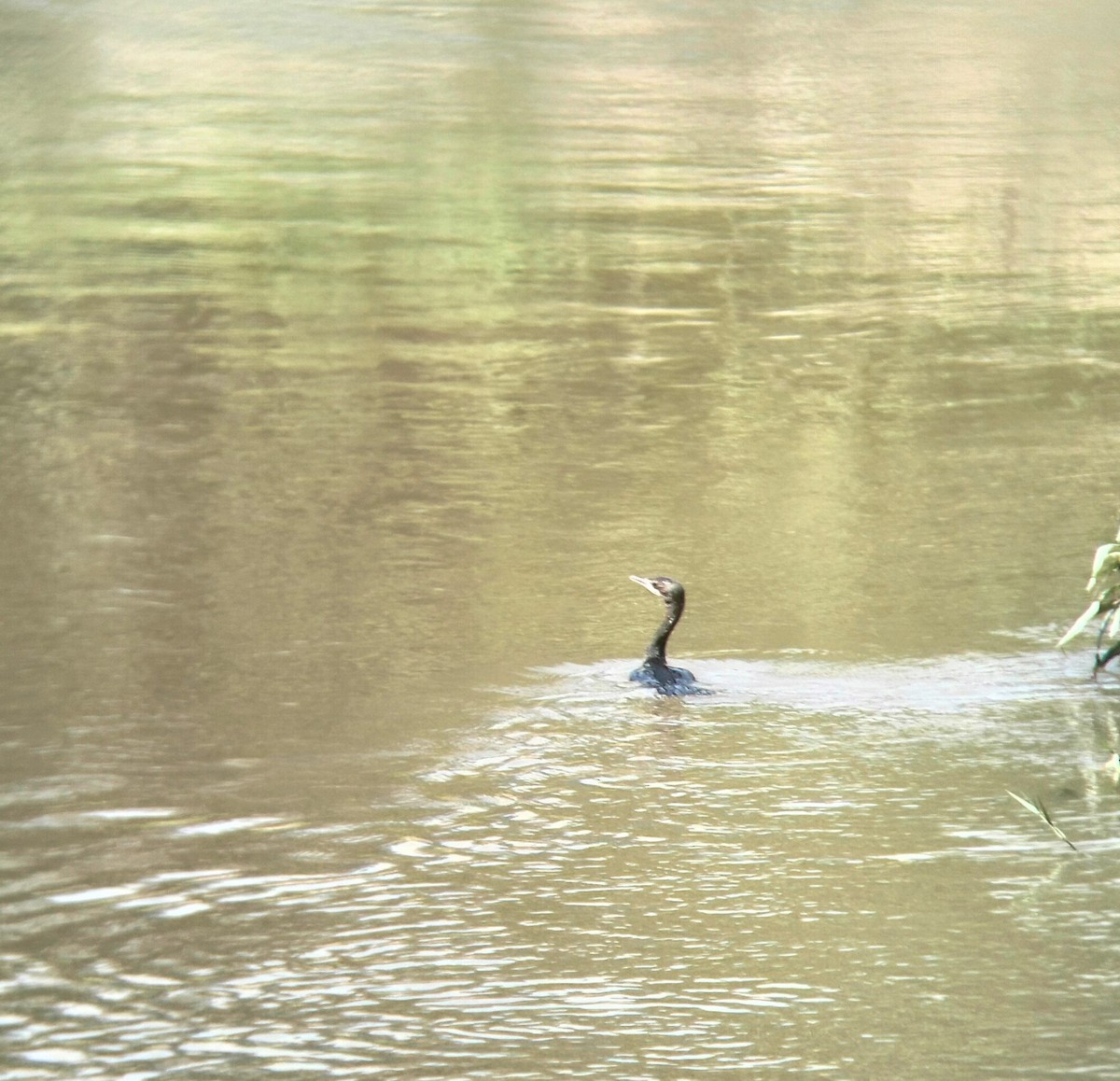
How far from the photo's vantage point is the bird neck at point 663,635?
25.6 feet

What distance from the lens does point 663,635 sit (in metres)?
7.84

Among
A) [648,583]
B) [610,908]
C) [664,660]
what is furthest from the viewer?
[648,583]

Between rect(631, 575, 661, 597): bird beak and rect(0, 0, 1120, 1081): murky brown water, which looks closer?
rect(0, 0, 1120, 1081): murky brown water

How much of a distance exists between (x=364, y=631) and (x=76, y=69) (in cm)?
1864

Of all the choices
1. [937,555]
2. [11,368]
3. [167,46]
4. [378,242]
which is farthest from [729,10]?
[937,555]

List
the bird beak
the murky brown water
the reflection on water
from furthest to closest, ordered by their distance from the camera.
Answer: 1. the bird beak
2. the murky brown water
3. the reflection on water

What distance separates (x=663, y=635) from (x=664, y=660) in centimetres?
12

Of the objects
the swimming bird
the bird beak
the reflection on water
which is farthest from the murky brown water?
the bird beak

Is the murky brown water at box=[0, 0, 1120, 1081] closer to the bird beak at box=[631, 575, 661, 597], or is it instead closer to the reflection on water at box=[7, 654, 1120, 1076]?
the reflection on water at box=[7, 654, 1120, 1076]

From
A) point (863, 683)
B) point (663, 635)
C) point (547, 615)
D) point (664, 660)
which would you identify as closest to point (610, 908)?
point (664, 660)

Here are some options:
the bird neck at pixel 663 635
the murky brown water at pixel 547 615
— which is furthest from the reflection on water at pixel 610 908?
the bird neck at pixel 663 635

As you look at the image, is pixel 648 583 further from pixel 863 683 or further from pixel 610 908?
pixel 610 908

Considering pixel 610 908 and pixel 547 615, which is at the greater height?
pixel 547 615

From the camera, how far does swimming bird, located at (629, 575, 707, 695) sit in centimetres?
764
